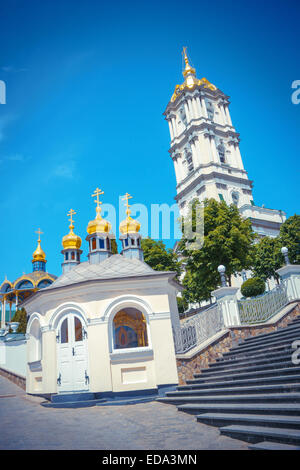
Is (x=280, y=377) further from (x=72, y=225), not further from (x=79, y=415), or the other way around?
(x=72, y=225)

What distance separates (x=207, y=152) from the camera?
48.1m

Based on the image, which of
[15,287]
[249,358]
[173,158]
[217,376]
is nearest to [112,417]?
[217,376]

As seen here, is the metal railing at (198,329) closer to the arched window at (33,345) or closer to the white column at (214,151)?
the arched window at (33,345)

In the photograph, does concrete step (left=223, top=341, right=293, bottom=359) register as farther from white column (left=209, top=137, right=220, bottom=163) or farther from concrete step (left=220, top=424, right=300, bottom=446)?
white column (left=209, top=137, right=220, bottom=163)

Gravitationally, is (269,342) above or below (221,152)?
below

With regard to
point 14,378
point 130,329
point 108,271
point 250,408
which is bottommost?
point 250,408

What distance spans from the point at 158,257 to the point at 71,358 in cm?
2223

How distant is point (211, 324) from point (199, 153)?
39.4 metres

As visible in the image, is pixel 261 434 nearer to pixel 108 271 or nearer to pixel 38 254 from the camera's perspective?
pixel 108 271

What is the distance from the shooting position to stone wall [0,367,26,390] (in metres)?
16.3

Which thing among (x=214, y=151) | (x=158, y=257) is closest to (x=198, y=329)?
(x=158, y=257)

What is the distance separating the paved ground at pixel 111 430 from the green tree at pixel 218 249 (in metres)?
14.9

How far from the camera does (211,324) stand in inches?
483

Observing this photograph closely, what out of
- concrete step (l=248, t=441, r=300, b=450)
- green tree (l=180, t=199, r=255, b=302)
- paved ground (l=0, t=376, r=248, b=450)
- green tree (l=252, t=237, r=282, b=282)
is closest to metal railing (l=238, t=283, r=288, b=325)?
paved ground (l=0, t=376, r=248, b=450)
